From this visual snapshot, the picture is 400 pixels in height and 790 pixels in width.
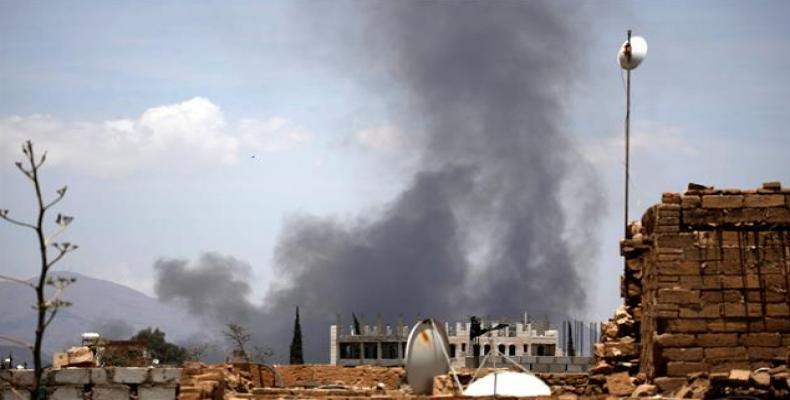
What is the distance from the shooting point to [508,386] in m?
24.2

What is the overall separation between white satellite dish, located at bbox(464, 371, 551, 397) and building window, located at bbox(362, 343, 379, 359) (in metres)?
51.7

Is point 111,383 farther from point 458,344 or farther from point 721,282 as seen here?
point 458,344

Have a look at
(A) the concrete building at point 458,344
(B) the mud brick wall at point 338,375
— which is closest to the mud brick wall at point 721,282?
(B) the mud brick wall at point 338,375

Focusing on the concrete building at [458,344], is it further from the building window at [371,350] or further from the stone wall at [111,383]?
the stone wall at [111,383]

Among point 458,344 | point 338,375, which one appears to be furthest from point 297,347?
point 338,375

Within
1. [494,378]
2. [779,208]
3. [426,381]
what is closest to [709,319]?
[779,208]

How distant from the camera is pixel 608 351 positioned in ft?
86.5

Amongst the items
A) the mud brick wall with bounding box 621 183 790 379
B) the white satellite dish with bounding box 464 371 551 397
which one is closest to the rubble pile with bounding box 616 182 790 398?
the mud brick wall with bounding box 621 183 790 379

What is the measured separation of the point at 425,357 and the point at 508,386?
221 cm

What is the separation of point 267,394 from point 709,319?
7.73m

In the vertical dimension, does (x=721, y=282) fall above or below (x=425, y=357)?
above

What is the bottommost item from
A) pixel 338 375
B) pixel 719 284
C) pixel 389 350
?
pixel 338 375

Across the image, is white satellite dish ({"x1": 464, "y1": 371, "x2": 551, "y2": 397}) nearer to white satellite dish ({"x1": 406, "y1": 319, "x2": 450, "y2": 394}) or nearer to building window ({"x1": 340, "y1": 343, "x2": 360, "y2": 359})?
white satellite dish ({"x1": 406, "y1": 319, "x2": 450, "y2": 394})

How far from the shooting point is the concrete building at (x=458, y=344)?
68.0 m
